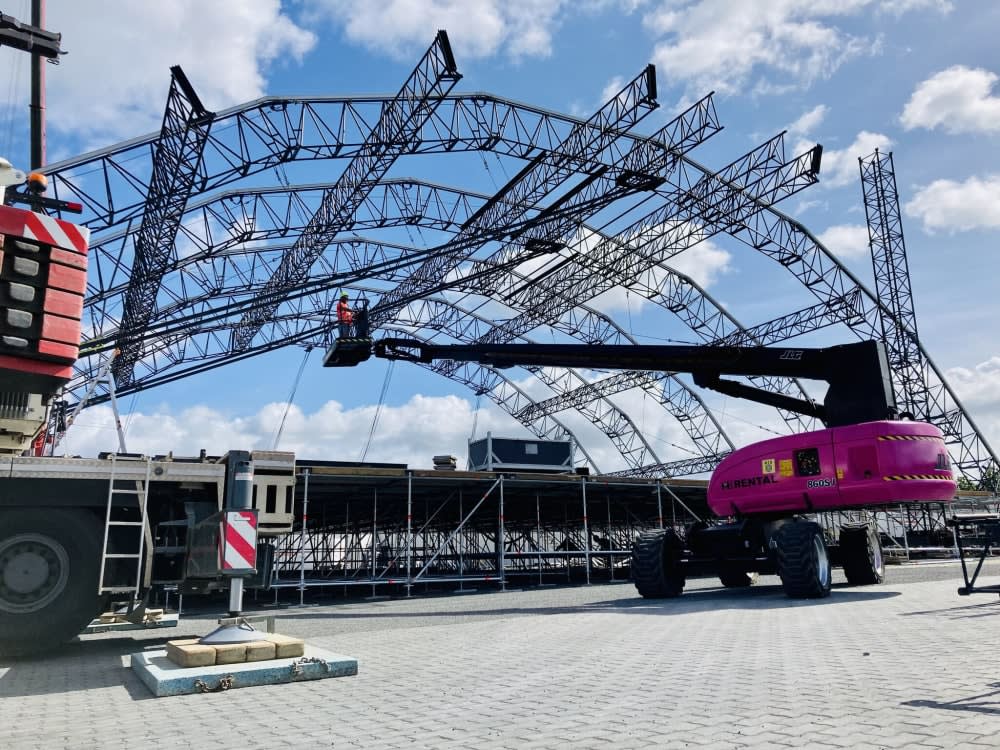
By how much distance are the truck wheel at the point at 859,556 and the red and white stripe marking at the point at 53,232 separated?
16.7 m

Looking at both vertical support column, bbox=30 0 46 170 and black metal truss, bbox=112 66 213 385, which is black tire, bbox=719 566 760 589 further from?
vertical support column, bbox=30 0 46 170

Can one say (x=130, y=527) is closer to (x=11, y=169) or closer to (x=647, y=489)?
(x=11, y=169)

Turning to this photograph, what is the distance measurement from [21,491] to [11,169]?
20.6ft

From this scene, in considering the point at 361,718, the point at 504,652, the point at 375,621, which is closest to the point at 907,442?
the point at 504,652

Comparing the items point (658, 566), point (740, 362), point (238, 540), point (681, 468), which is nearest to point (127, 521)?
point (238, 540)

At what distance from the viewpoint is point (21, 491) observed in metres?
7.99

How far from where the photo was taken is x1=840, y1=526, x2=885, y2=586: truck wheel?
16000mm

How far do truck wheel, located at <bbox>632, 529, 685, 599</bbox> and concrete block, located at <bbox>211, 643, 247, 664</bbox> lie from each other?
970 centimetres

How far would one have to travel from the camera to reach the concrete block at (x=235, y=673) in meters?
5.95

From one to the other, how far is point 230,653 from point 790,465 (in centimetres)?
1102

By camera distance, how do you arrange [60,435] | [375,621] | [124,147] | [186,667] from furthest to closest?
[60,435], [124,147], [375,621], [186,667]

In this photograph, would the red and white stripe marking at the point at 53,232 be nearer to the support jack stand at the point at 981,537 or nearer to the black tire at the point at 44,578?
the black tire at the point at 44,578

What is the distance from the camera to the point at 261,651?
6621 millimetres

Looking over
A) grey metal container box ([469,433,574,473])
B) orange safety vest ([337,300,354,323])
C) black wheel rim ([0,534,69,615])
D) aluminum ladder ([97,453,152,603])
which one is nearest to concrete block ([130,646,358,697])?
aluminum ladder ([97,453,152,603])
